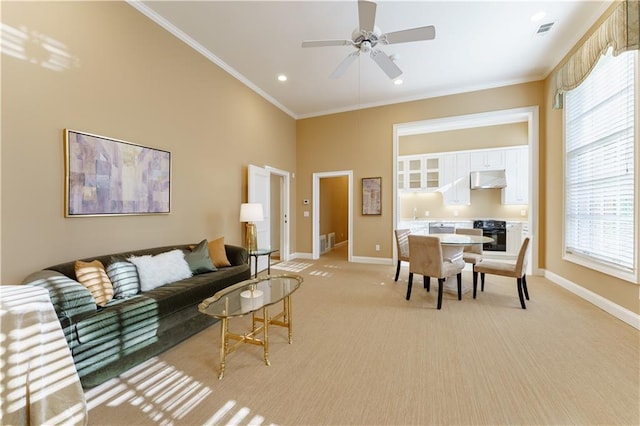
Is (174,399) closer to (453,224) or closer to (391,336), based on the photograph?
(391,336)

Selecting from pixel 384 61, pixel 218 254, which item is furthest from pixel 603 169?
pixel 218 254

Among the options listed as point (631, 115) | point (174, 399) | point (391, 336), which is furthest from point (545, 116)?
point (174, 399)

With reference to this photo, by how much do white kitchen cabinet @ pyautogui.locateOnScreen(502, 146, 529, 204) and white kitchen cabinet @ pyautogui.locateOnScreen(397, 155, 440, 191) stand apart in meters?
1.52

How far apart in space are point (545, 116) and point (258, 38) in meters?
4.85

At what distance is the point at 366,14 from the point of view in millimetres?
2480

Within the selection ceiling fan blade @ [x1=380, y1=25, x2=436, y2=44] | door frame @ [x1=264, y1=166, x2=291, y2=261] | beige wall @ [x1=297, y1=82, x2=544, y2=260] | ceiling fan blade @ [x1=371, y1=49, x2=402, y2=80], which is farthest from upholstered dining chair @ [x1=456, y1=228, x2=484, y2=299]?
door frame @ [x1=264, y1=166, x2=291, y2=261]

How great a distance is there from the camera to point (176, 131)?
3471mm

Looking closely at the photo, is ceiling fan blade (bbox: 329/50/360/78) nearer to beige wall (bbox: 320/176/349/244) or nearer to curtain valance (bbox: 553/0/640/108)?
curtain valance (bbox: 553/0/640/108)

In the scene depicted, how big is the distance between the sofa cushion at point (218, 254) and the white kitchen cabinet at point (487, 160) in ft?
19.8

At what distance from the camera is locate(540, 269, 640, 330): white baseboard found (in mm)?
2596

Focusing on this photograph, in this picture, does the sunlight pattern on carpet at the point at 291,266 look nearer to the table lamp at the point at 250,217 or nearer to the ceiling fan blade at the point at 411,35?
the table lamp at the point at 250,217

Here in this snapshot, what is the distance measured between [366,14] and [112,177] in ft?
9.94

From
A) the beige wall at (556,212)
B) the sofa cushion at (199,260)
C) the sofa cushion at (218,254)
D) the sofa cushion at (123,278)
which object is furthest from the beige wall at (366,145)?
the sofa cushion at (123,278)

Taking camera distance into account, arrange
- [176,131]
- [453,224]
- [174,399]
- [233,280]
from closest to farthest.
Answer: [174,399], [233,280], [176,131], [453,224]
